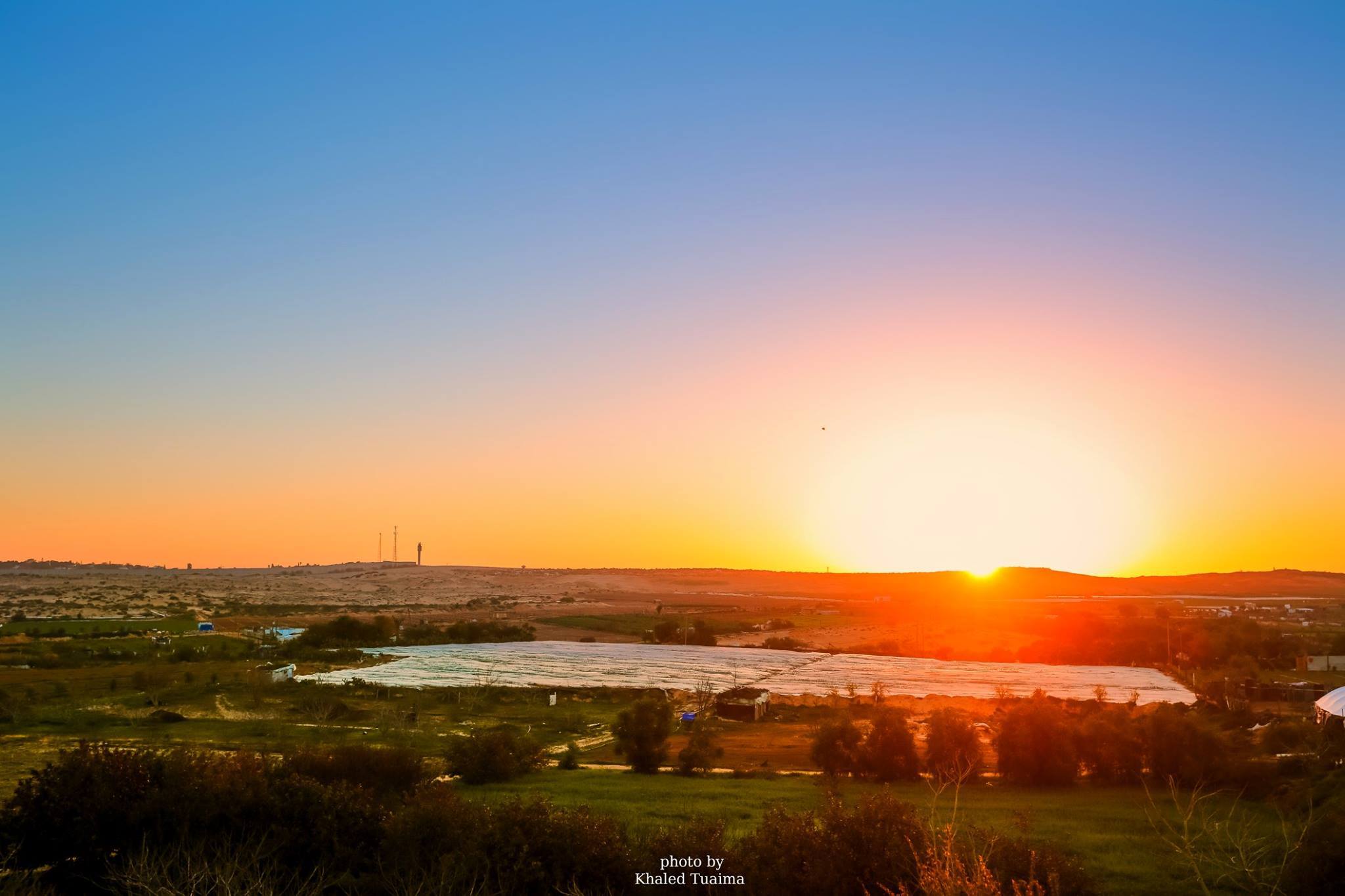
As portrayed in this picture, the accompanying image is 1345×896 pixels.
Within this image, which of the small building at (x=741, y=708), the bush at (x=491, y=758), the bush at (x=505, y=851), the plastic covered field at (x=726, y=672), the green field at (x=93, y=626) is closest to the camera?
the bush at (x=505, y=851)

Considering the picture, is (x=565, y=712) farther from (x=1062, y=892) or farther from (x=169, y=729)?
(x=1062, y=892)

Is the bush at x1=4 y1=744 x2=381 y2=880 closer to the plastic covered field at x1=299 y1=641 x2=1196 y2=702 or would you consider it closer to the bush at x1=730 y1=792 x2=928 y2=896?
the bush at x1=730 y1=792 x2=928 y2=896

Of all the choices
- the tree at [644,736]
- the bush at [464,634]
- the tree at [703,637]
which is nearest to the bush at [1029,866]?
the tree at [644,736]

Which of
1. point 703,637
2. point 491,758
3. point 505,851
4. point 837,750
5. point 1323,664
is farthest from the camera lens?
→ point 703,637

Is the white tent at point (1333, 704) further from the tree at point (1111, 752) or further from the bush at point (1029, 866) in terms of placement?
the bush at point (1029, 866)

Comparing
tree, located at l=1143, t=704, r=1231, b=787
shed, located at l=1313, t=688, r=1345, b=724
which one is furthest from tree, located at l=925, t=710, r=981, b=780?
shed, located at l=1313, t=688, r=1345, b=724

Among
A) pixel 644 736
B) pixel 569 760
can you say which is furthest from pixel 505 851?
pixel 569 760

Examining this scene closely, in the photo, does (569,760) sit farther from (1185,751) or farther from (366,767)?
(1185,751)
